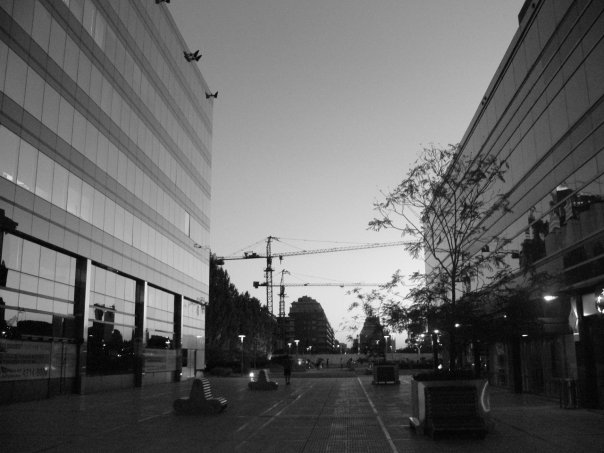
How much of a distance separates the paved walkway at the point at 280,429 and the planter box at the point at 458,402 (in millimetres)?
336

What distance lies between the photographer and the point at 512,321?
70.3ft

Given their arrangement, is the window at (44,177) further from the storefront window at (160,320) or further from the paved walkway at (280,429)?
the storefront window at (160,320)

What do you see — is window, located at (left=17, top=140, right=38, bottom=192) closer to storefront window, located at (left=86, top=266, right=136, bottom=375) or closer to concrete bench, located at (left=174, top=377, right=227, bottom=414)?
storefront window, located at (left=86, top=266, right=136, bottom=375)

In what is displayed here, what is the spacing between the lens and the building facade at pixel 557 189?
19.8 m

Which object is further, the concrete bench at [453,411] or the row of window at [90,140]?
the row of window at [90,140]

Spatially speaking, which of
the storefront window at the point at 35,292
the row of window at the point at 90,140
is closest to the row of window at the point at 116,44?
the row of window at the point at 90,140

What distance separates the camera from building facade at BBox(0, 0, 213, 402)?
1045 inches

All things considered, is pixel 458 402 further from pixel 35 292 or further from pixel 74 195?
pixel 74 195

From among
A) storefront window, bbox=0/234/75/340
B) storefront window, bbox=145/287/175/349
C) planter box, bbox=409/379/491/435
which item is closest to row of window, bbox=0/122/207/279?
storefront window, bbox=0/234/75/340

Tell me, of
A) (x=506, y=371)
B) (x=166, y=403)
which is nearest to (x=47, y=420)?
(x=166, y=403)

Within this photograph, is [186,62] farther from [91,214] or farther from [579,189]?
[579,189]

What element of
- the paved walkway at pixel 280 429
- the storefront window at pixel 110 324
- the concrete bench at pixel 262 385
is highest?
the storefront window at pixel 110 324

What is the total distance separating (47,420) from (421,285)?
11.9m

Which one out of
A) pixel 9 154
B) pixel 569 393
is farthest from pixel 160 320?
pixel 569 393
